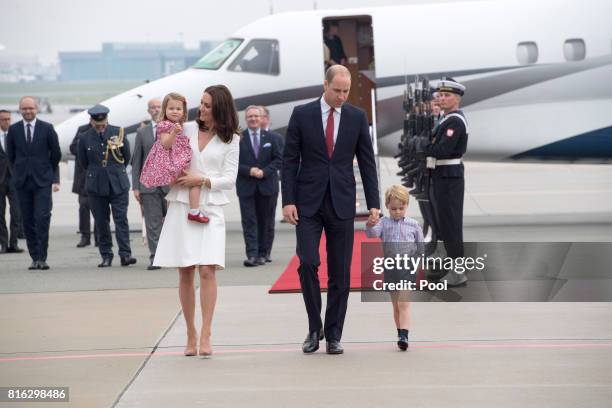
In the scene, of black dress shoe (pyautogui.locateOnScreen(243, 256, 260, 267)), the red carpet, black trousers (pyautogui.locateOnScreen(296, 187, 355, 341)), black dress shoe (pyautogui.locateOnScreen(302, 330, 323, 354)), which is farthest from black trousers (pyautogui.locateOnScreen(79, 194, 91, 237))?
black dress shoe (pyautogui.locateOnScreen(302, 330, 323, 354))

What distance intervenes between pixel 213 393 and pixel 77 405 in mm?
748

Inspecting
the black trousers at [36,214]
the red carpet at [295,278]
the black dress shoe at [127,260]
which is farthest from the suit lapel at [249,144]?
the black trousers at [36,214]

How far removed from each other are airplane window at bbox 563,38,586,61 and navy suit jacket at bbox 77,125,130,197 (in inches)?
280

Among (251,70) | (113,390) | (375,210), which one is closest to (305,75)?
(251,70)

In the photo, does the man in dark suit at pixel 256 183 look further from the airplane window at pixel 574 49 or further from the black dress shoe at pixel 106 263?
the airplane window at pixel 574 49

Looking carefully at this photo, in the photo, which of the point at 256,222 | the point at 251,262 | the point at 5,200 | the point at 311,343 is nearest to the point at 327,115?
the point at 311,343

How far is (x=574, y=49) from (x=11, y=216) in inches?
318

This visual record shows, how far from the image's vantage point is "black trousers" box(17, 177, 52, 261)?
12656mm

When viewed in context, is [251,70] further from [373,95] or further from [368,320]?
[368,320]

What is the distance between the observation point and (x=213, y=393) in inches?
261

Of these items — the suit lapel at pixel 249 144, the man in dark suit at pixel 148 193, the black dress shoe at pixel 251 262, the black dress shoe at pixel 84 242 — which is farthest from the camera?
the black dress shoe at pixel 84 242

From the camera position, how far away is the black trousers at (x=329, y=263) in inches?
307

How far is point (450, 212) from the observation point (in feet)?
33.8

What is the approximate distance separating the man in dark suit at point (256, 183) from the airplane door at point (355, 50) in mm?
4275
